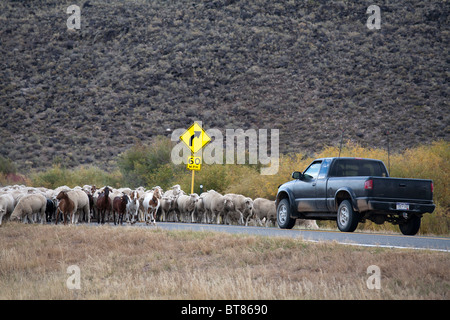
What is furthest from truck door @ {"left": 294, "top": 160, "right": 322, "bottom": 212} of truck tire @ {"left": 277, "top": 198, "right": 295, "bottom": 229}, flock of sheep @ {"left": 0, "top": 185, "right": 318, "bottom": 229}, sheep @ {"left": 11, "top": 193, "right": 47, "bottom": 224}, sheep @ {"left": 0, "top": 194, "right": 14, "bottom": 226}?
sheep @ {"left": 0, "top": 194, "right": 14, "bottom": 226}

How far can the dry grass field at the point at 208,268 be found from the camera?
11047 mm

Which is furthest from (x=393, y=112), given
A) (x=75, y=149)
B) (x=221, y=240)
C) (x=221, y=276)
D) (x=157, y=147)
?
(x=221, y=276)

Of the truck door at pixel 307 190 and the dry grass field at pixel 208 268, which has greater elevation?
the truck door at pixel 307 190

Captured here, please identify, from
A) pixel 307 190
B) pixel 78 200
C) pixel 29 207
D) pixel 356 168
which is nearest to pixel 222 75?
pixel 78 200

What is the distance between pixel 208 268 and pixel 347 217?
614 cm

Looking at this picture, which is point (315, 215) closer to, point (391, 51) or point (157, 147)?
point (157, 147)

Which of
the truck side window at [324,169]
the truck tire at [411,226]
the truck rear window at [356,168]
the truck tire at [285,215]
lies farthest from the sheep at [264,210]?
the truck tire at [411,226]

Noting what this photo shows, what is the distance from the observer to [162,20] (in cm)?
7194

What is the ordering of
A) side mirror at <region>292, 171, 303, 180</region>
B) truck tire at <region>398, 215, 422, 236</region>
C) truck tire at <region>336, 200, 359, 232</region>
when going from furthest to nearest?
side mirror at <region>292, 171, 303, 180</region> < truck tire at <region>398, 215, 422, 236</region> < truck tire at <region>336, 200, 359, 232</region>

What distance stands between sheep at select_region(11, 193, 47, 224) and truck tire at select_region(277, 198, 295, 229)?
29.0 feet

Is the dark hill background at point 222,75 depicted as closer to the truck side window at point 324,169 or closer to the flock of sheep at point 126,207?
the flock of sheep at point 126,207

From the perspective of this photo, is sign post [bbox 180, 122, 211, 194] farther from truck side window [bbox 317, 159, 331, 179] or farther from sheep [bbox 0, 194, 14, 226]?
truck side window [bbox 317, 159, 331, 179]

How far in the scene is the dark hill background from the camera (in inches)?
2164

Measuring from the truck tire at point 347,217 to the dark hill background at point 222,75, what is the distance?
Result: 102 ft
